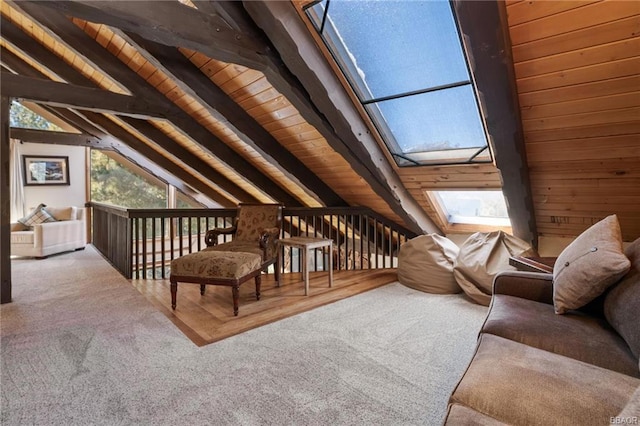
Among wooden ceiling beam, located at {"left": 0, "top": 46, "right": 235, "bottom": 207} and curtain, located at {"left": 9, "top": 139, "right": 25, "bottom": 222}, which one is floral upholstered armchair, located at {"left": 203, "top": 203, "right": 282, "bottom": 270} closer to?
wooden ceiling beam, located at {"left": 0, "top": 46, "right": 235, "bottom": 207}

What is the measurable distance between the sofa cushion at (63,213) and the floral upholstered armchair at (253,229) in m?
3.75

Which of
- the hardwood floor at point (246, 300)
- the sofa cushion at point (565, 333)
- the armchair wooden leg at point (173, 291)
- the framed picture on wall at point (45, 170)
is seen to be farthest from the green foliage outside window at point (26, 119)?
the sofa cushion at point (565, 333)

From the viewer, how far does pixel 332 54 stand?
2447mm

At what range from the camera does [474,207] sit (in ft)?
12.9

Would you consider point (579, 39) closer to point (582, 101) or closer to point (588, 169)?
point (582, 101)

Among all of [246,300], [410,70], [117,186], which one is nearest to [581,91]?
[410,70]

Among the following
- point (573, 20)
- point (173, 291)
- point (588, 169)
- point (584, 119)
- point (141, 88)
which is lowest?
point (173, 291)

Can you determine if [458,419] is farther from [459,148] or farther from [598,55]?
[459,148]

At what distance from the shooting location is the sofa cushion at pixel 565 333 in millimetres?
1208

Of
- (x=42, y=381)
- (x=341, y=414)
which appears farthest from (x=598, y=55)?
(x=42, y=381)

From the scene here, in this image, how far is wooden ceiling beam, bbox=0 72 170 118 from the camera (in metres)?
3.18

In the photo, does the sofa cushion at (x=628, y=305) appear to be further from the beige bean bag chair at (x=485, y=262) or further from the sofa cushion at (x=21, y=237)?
the sofa cushion at (x=21, y=237)

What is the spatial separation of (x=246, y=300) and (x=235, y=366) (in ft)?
3.90

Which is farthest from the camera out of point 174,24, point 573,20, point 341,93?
point 341,93
